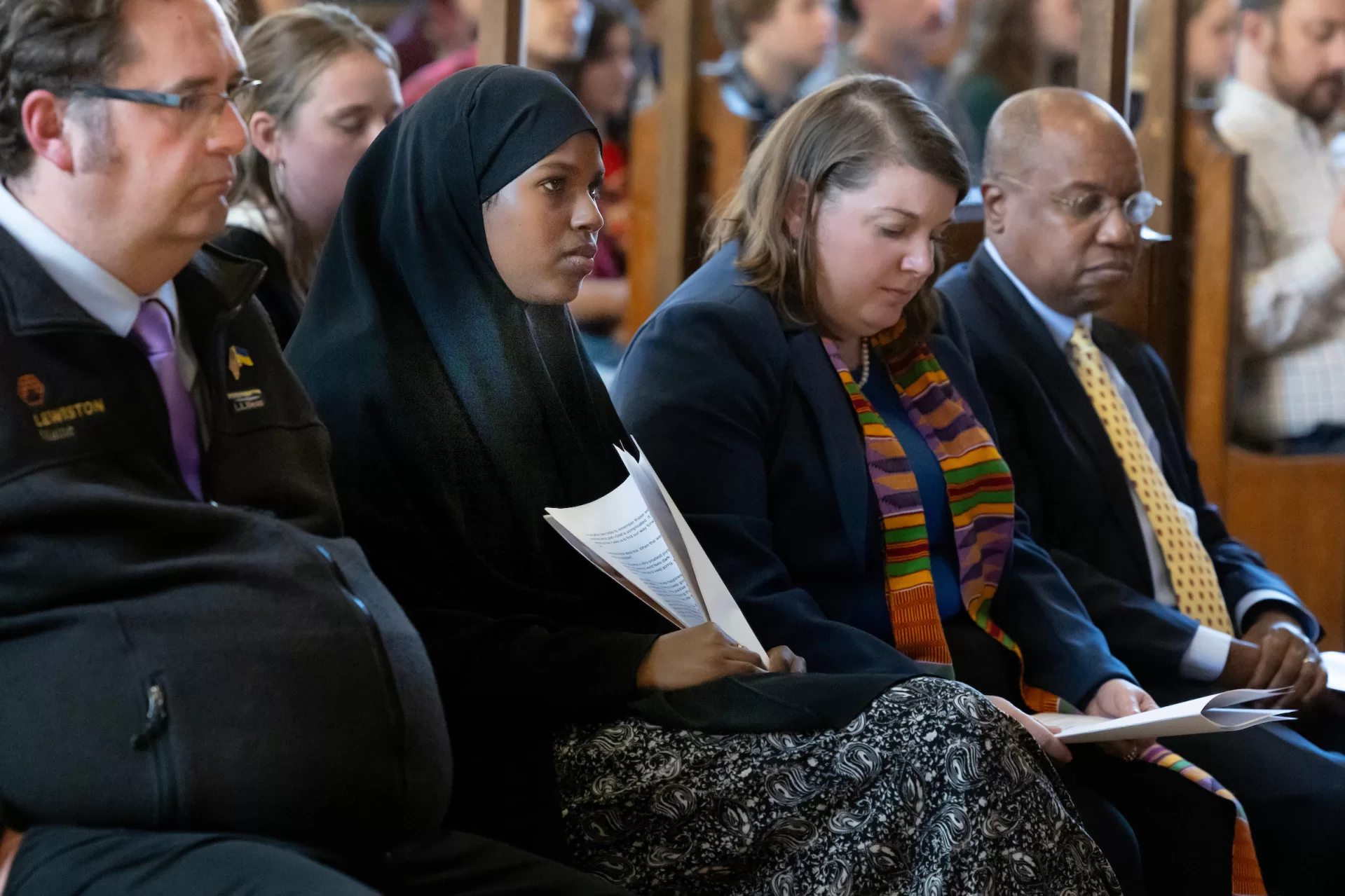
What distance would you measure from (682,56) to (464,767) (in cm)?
206

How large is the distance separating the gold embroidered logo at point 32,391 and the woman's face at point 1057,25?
9.70 ft

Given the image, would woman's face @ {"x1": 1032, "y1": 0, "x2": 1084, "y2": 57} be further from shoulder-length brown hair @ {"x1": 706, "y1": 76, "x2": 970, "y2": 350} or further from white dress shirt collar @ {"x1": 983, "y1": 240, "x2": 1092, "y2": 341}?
shoulder-length brown hair @ {"x1": 706, "y1": 76, "x2": 970, "y2": 350}

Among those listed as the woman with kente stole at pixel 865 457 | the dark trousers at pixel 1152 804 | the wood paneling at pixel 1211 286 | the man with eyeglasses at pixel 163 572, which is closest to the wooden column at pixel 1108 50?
the wood paneling at pixel 1211 286

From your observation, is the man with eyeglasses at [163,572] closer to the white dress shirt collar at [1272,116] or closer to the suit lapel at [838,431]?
the suit lapel at [838,431]

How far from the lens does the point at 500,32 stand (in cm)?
274

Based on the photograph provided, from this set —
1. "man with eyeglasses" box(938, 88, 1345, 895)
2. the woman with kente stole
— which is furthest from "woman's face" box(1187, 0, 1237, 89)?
the woman with kente stole

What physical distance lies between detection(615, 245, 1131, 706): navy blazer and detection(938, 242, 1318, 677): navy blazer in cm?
23

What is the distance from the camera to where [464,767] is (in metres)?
1.73

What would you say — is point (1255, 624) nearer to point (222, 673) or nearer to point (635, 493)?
point (635, 493)

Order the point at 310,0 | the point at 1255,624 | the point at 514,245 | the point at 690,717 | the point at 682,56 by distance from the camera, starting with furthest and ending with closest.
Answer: the point at 682,56 → the point at 310,0 → the point at 1255,624 → the point at 514,245 → the point at 690,717

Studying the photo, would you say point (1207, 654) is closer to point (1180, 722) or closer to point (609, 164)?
point (1180, 722)

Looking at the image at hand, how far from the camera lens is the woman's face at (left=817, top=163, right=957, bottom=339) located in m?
2.17

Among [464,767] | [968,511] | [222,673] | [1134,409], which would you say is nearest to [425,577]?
[464,767]

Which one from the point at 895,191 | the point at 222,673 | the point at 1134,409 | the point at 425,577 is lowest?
the point at 1134,409
